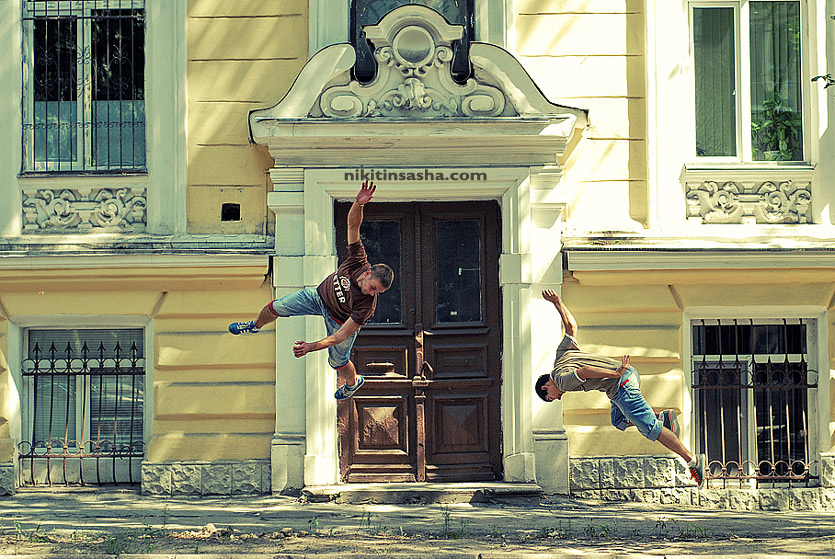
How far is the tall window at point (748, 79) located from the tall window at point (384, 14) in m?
2.27

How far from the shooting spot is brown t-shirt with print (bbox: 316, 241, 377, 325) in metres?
8.48

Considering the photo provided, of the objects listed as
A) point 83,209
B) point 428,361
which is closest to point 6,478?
point 83,209

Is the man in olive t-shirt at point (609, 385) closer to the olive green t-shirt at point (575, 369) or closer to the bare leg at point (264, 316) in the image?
the olive green t-shirt at point (575, 369)

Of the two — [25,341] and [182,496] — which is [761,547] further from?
[25,341]

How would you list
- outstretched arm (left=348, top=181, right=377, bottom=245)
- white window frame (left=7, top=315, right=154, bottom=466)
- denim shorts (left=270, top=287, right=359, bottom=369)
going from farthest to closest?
white window frame (left=7, top=315, right=154, bottom=466) → denim shorts (left=270, top=287, right=359, bottom=369) → outstretched arm (left=348, top=181, right=377, bottom=245)

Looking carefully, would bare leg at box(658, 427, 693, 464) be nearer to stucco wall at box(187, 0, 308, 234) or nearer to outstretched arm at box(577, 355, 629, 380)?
outstretched arm at box(577, 355, 629, 380)

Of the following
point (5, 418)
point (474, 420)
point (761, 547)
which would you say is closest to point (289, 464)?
point (474, 420)

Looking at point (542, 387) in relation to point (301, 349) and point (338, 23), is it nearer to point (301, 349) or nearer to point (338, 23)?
point (301, 349)

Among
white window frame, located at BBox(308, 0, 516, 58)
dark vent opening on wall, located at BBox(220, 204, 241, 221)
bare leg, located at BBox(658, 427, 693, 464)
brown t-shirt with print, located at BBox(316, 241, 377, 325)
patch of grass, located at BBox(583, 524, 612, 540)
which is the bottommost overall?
patch of grass, located at BBox(583, 524, 612, 540)

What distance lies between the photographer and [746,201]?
10859 millimetres

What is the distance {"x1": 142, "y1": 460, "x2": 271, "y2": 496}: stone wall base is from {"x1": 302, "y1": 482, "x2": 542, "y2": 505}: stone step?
560 mm

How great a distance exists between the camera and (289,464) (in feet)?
34.4

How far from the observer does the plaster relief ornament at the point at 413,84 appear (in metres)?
10.5

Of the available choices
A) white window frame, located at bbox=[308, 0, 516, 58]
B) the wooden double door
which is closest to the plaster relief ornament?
white window frame, located at bbox=[308, 0, 516, 58]
